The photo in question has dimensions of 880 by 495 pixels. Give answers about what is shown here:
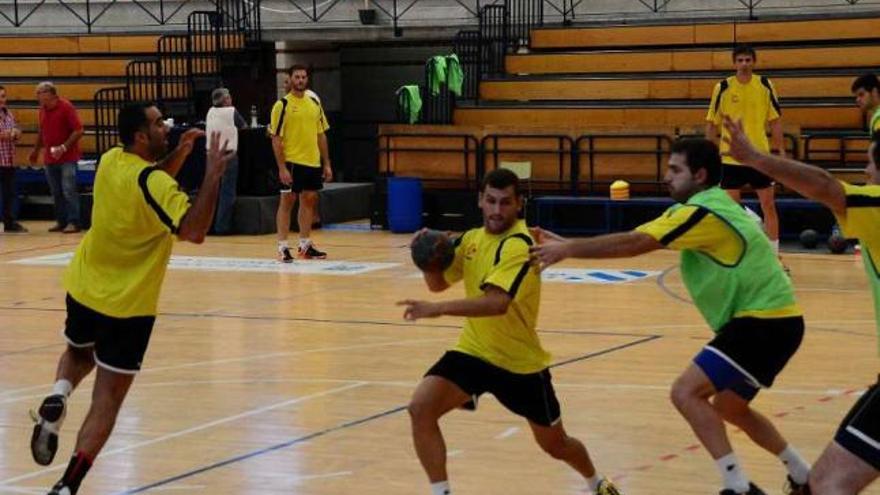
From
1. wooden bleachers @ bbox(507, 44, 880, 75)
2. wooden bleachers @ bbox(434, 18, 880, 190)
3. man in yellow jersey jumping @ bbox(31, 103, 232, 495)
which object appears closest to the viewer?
man in yellow jersey jumping @ bbox(31, 103, 232, 495)

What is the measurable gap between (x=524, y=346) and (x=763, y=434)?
3.73ft

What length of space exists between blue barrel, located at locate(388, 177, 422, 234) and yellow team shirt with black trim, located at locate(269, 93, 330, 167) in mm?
2843

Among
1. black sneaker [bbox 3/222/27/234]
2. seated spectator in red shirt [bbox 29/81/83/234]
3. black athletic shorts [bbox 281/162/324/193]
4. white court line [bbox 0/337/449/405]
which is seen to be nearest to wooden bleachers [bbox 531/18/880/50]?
black athletic shorts [bbox 281/162/324/193]

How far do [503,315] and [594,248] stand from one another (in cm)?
50

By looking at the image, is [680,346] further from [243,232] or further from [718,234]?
[243,232]

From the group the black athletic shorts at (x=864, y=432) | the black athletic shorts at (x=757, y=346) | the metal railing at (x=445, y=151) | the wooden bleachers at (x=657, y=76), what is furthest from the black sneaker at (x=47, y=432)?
the metal railing at (x=445, y=151)

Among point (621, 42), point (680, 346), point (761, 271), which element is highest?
point (621, 42)

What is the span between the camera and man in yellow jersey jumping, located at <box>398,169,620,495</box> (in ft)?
23.0

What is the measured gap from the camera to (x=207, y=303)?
14984 mm

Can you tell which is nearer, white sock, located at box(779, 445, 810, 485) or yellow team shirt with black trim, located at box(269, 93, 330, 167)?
white sock, located at box(779, 445, 810, 485)

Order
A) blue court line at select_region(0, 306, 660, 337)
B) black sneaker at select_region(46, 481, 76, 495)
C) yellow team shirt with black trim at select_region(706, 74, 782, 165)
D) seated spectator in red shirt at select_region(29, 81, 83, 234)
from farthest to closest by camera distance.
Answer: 1. seated spectator in red shirt at select_region(29, 81, 83, 234)
2. yellow team shirt with black trim at select_region(706, 74, 782, 165)
3. blue court line at select_region(0, 306, 660, 337)
4. black sneaker at select_region(46, 481, 76, 495)

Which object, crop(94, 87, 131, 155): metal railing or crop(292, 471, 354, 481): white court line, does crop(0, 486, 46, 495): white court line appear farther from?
crop(94, 87, 131, 155): metal railing

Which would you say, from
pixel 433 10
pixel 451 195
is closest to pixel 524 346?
pixel 451 195

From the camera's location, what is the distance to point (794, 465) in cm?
741
